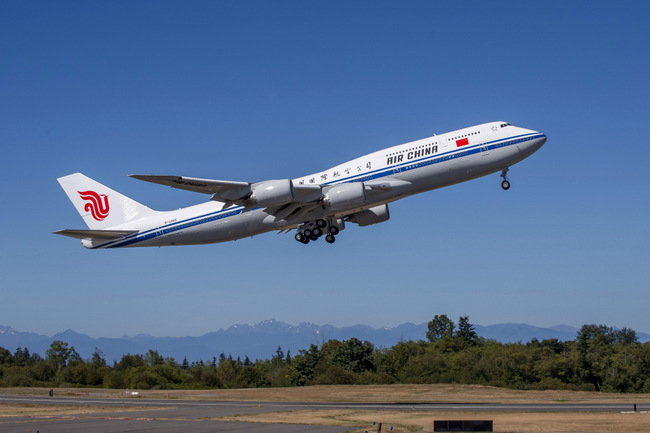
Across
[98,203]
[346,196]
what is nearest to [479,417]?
[346,196]

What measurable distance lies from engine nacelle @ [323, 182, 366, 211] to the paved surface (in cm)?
1333

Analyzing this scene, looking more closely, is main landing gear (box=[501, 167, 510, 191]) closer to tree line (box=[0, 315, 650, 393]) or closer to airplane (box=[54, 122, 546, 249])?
airplane (box=[54, 122, 546, 249])

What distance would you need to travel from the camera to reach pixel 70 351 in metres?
111

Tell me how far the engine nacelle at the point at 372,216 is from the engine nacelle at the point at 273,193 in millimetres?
8822

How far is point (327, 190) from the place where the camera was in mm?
42031

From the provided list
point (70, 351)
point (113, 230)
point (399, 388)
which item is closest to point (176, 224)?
point (113, 230)

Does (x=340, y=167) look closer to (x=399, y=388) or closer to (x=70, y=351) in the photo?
(x=399, y=388)

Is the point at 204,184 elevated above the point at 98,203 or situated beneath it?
situated beneath

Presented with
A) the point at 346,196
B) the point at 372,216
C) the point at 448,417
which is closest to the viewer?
the point at 448,417

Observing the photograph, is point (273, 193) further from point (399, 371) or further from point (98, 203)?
point (399, 371)

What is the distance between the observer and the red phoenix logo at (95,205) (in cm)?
5106

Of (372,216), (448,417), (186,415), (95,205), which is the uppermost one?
(95,205)

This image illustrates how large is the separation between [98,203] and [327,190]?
2061 centimetres

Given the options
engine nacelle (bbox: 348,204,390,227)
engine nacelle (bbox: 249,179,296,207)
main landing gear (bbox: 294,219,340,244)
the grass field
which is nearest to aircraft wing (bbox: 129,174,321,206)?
engine nacelle (bbox: 249,179,296,207)
